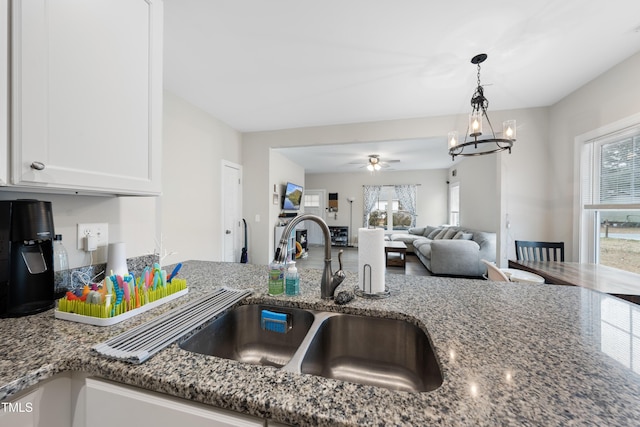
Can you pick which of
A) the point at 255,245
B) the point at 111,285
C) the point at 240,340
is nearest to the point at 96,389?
the point at 111,285

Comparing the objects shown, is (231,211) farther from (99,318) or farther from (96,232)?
(99,318)

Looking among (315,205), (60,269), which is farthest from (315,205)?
(60,269)

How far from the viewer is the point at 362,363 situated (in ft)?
3.07

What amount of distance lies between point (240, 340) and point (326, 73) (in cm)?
247

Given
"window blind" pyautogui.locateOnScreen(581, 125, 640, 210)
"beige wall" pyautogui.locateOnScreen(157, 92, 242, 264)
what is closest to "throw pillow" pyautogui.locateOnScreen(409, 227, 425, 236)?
"window blind" pyautogui.locateOnScreen(581, 125, 640, 210)

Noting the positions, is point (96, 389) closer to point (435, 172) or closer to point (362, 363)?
point (362, 363)

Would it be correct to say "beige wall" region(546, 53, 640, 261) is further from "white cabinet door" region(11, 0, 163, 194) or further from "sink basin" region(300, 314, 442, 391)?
"white cabinet door" region(11, 0, 163, 194)

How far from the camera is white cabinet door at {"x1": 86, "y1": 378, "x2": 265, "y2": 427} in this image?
0.51m

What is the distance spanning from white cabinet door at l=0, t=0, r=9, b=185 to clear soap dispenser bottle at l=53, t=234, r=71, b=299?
392 mm

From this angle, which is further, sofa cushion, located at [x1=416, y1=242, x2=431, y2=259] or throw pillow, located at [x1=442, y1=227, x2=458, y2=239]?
throw pillow, located at [x1=442, y1=227, x2=458, y2=239]

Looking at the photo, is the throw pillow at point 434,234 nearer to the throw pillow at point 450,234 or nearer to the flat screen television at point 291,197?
the throw pillow at point 450,234

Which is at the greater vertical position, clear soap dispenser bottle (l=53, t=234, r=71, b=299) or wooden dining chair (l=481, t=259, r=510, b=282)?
clear soap dispenser bottle (l=53, t=234, r=71, b=299)

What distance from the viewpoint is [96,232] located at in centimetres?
114

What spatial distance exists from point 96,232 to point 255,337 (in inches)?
35.6
